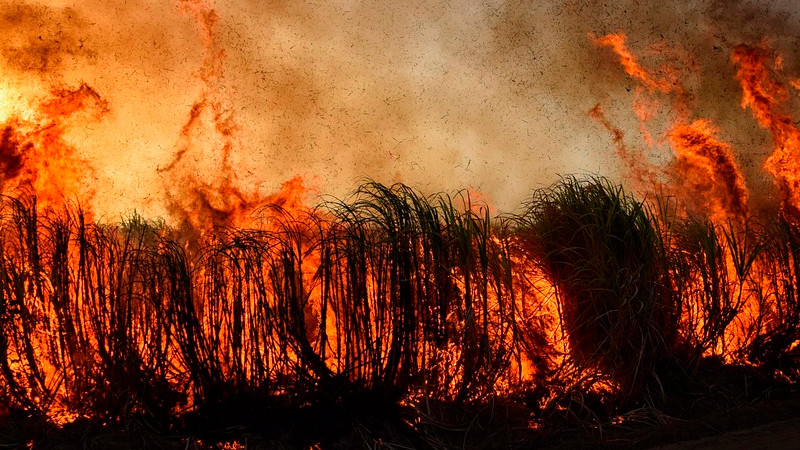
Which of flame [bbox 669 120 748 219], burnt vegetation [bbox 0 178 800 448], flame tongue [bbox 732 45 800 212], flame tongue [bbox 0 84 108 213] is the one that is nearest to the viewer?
burnt vegetation [bbox 0 178 800 448]

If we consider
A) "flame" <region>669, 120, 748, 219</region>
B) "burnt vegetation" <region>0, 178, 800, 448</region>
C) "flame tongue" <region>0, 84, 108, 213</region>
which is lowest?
"burnt vegetation" <region>0, 178, 800, 448</region>

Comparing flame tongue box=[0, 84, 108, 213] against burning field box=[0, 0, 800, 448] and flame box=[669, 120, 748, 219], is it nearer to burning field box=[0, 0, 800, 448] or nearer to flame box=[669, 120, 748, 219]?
burning field box=[0, 0, 800, 448]

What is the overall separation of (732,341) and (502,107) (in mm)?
4630

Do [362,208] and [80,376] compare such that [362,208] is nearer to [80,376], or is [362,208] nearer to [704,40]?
[80,376]

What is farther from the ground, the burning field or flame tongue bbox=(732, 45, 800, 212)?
flame tongue bbox=(732, 45, 800, 212)

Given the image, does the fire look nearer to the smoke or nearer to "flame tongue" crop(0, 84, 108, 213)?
the smoke

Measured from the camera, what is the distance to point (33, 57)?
24.2ft

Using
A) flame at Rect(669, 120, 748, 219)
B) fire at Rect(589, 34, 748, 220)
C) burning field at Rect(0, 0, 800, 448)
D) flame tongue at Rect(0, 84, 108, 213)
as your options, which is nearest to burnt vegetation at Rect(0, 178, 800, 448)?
burning field at Rect(0, 0, 800, 448)

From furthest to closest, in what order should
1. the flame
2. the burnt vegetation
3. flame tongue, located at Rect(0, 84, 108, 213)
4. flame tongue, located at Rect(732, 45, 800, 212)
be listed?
the flame → flame tongue, located at Rect(732, 45, 800, 212) → flame tongue, located at Rect(0, 84, 108, 213) → the burnt vegetation

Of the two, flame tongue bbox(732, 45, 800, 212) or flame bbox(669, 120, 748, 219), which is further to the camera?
flame bbox(669, 120, 748, 219)

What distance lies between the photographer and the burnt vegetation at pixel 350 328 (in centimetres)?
372

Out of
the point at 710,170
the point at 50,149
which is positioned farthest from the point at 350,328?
the point at 710,170

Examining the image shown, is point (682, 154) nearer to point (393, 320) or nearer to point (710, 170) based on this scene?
point (710, 170)

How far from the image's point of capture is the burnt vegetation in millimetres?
3725
